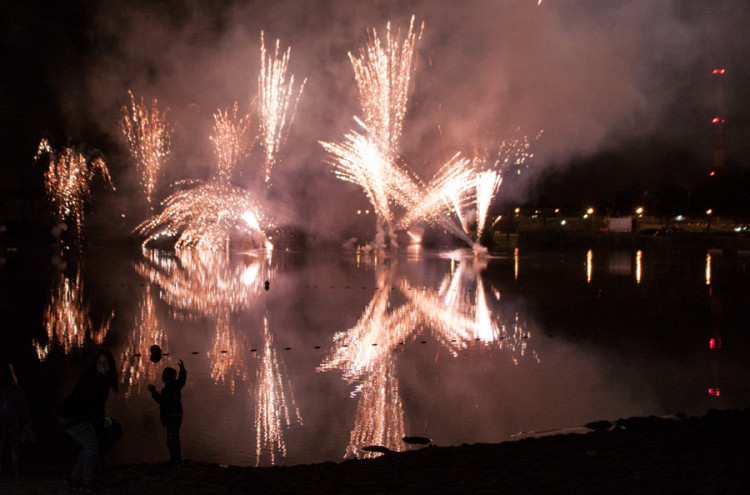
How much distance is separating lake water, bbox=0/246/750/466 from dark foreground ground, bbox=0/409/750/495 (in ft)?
2.32

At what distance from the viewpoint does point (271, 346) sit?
11914 millimetres

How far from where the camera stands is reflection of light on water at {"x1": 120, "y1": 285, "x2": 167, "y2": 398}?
9312 mm

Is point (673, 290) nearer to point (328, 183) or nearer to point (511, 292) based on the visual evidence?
point (511, 292)

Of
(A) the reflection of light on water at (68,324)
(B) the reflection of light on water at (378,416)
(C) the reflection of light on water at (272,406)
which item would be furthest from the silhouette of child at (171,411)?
(A) the reflection of light on water at (68,324)

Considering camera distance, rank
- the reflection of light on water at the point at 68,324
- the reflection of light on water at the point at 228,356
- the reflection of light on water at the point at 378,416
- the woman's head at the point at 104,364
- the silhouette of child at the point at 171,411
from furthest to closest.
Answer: the reflection of light on water at the point at 68,324, the reflection of light on water at the point at 228,356, the reflection of light on water at the point at 378,416, the silhouette of child at the point at 171,411, the woman's head at the point at 104,364

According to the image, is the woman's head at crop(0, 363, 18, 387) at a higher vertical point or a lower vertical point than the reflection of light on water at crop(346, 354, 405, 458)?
higher

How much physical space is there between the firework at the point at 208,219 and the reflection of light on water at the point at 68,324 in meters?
27.5

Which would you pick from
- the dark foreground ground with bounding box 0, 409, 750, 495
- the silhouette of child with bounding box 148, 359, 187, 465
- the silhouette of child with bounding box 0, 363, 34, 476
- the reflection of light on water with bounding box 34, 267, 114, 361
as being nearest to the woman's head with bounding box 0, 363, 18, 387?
the silhouette of child with bounding box 0, 363, 34, 476

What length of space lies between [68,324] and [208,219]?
3648 centimetres

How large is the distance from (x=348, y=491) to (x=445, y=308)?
12.0m

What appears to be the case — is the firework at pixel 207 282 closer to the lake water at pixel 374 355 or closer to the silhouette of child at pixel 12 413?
the lake water at pixel 374 355

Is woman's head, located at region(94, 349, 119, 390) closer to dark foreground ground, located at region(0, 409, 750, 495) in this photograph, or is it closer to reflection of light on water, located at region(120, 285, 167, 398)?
dark foreground ground, located at region(0, 409, 750, 495)

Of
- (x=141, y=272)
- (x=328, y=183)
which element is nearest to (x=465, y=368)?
(x=141, y=272)

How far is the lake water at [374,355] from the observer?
732 centimetres
